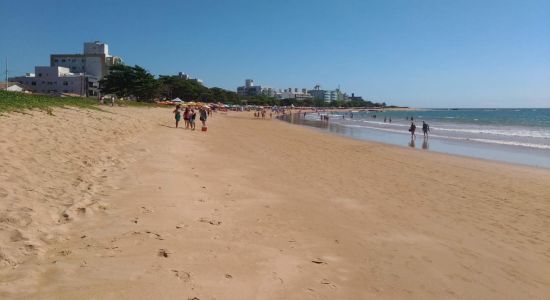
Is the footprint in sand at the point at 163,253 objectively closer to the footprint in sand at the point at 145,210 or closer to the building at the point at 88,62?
the footprint in sand at the point at 145,210

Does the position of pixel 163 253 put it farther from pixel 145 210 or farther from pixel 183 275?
pixel 145 210

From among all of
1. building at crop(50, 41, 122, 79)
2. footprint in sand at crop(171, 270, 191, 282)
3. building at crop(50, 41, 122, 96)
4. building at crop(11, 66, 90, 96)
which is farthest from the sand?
building at crop(50, 41, 122, 79)

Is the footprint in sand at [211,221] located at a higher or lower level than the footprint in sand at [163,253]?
lower

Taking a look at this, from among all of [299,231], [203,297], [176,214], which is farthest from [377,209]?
A: [203,297]

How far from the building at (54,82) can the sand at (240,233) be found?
244ft

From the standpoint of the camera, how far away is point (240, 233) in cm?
515

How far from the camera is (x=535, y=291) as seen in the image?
4301mm

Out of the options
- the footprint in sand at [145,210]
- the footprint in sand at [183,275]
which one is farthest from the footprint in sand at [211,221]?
the footprint in sand at [183,275]

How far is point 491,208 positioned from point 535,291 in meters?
4.11

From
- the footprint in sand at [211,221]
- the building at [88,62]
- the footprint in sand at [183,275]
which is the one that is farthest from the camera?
the building at [88,62]

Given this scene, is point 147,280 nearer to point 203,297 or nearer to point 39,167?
point 203,297

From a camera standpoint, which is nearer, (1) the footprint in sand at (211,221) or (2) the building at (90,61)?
(1) the footprint in sand at (211,221)

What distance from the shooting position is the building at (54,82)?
76.1 meters

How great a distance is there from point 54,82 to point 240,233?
83.5 meters
